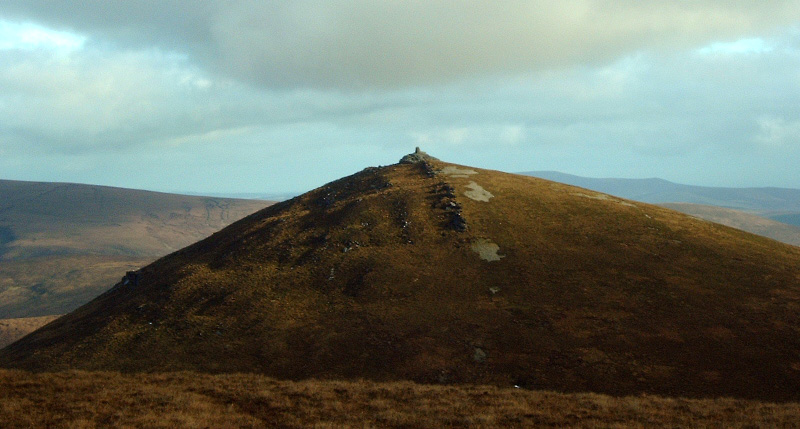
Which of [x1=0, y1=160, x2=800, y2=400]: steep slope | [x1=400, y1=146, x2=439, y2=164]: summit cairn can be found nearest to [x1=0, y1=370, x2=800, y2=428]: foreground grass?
[x1=0, y1=160, x2=800, y2=400]: steep slope

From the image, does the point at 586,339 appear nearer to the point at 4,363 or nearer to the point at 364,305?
the point at 364,305

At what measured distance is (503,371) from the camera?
37688mm

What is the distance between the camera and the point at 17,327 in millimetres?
122062

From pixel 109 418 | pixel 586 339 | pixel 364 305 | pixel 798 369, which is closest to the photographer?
pixel 109 418

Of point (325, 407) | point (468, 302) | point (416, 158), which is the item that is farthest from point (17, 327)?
point (325, 407)

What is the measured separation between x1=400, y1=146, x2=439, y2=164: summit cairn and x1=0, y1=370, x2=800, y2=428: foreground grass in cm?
5814

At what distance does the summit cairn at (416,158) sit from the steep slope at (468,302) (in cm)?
1561

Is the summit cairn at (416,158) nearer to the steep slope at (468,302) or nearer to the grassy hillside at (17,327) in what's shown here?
the steep slope at (468,302)

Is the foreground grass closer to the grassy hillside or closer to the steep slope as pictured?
the steep slope

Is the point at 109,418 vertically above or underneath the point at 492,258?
underneath

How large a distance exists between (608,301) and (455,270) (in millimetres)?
15525

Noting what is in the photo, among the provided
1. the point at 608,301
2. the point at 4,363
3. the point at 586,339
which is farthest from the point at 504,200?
the point at 4,363

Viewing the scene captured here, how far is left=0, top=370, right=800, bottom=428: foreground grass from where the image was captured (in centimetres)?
2392

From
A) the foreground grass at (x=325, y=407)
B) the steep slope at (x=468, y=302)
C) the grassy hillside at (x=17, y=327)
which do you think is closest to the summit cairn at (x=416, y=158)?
the steep slope at (x=468, y=302)
